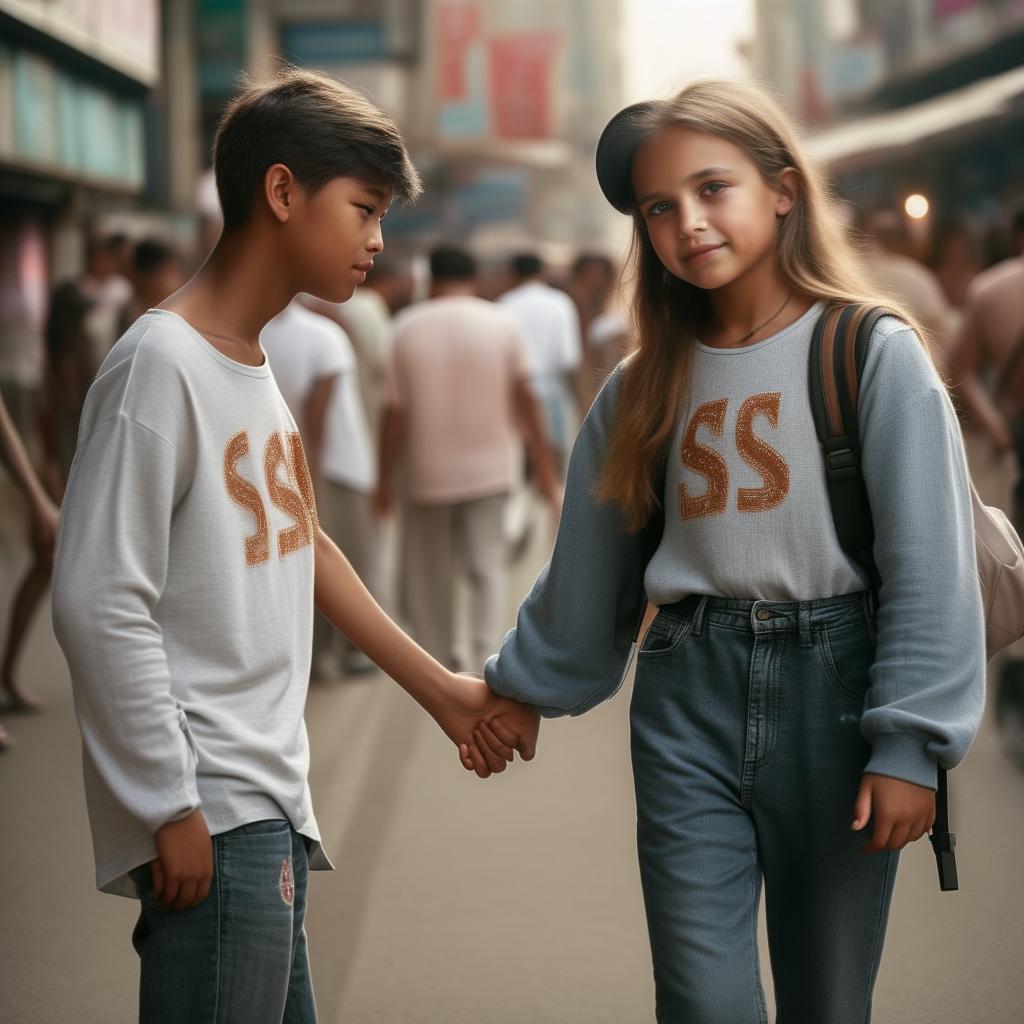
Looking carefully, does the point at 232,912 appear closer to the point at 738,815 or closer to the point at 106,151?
the point at 738,815

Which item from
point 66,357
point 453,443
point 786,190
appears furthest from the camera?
point 66,357

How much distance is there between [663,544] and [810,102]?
70.8ft

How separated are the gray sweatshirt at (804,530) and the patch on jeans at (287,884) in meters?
0.73

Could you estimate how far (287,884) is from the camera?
246cm

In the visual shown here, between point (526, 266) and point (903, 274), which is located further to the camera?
point (526, 266)

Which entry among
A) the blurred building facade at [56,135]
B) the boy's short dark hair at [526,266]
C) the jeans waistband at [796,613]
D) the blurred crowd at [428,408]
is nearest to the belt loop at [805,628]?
the jeans waistband at [796,613]

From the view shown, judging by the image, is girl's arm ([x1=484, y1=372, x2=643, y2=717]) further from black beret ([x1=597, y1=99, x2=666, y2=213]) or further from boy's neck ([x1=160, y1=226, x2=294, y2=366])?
boy's neck ([x1=160, y1=226, x2=294, y2=366])

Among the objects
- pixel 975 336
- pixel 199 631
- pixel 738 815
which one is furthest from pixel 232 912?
pixel 975 336

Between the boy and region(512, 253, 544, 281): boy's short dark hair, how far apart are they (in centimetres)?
985

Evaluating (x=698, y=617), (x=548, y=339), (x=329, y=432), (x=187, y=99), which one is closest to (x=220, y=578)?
(x=698, y=617)

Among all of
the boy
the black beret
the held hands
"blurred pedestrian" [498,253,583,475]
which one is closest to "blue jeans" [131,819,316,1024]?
the boy

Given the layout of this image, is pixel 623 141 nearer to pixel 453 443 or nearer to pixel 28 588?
pixel 28 588

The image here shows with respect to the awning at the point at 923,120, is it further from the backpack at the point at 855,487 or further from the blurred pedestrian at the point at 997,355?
the backpack at the point at 855,487

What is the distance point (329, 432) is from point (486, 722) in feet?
16.1
